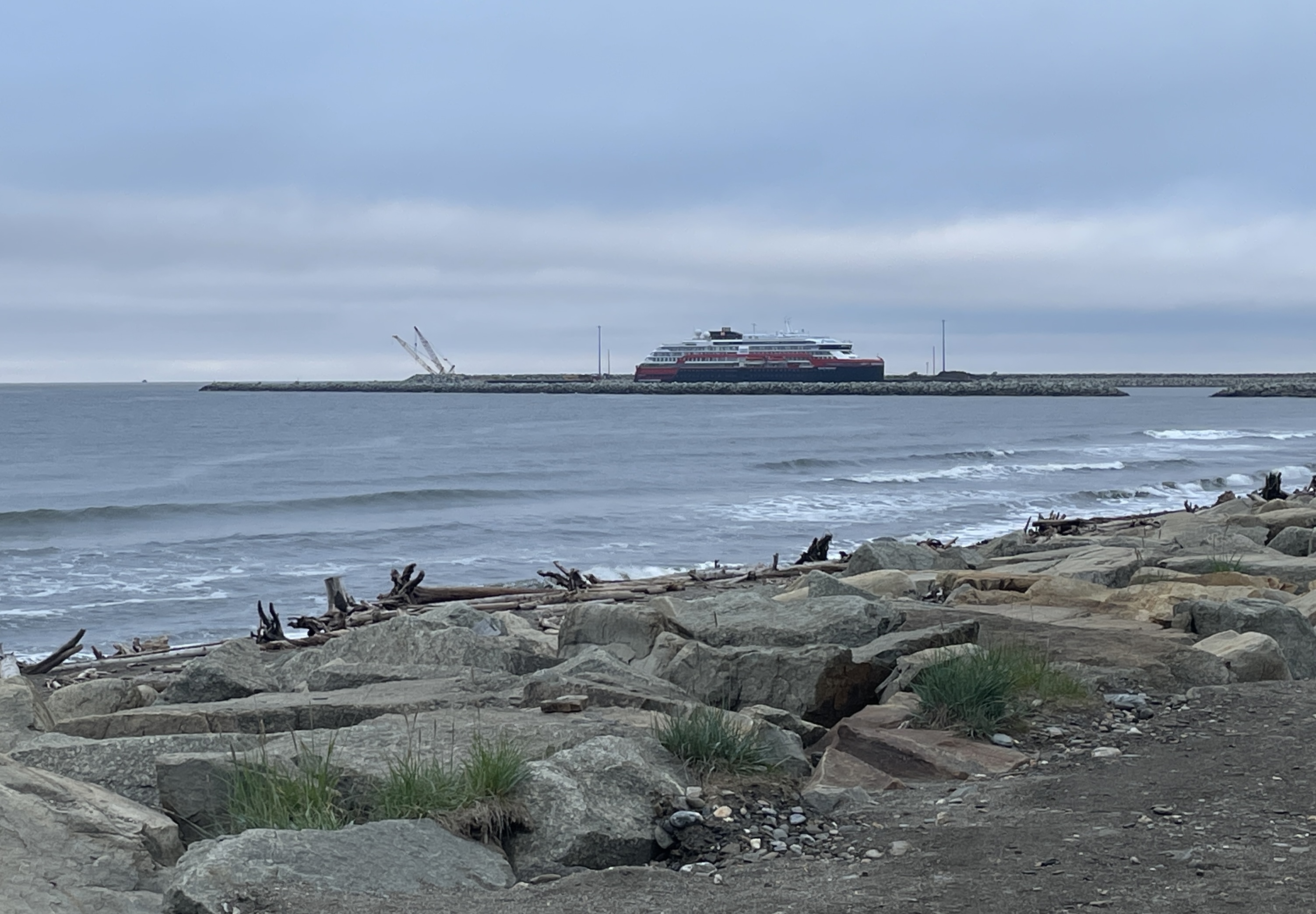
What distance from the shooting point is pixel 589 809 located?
16.2ft

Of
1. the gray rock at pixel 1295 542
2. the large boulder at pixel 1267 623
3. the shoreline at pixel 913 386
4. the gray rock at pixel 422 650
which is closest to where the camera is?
the large boulder at pixel 1267 623

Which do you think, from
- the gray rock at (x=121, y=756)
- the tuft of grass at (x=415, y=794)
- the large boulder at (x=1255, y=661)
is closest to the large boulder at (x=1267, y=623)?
the large boulder at (x=1255, y=661)

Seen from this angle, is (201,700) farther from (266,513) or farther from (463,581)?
(266,513)

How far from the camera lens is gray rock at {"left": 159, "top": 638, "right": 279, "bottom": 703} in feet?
25.3

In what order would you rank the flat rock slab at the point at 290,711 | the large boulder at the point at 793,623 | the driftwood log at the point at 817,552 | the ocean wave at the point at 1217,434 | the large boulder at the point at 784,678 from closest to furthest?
the flat rock slab at the point at 290,711 < the large boulder at the point at 784,678 < the large boulder at the point at 793,623 < the driftwood log at the point at 817,552 < the ocean wave at the point at 1217,434

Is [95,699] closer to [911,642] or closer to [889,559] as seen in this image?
[911,642]

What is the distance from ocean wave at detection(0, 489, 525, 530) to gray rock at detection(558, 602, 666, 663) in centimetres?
2334

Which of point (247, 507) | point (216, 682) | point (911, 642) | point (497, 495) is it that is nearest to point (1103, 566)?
point (911, 642)

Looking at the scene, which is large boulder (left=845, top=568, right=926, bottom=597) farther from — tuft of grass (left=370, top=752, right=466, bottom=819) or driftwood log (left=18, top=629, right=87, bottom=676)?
tuft of grass (left=370, top=752, right=466, bottom=819)

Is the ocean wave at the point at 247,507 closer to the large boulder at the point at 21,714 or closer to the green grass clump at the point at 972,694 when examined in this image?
the large boulder at the point at 21,714

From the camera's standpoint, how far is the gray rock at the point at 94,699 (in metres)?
7.96

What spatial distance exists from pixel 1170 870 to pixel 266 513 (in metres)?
28.8

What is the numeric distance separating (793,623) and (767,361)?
130600mm

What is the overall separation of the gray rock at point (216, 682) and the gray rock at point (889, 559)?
22.4 feet
